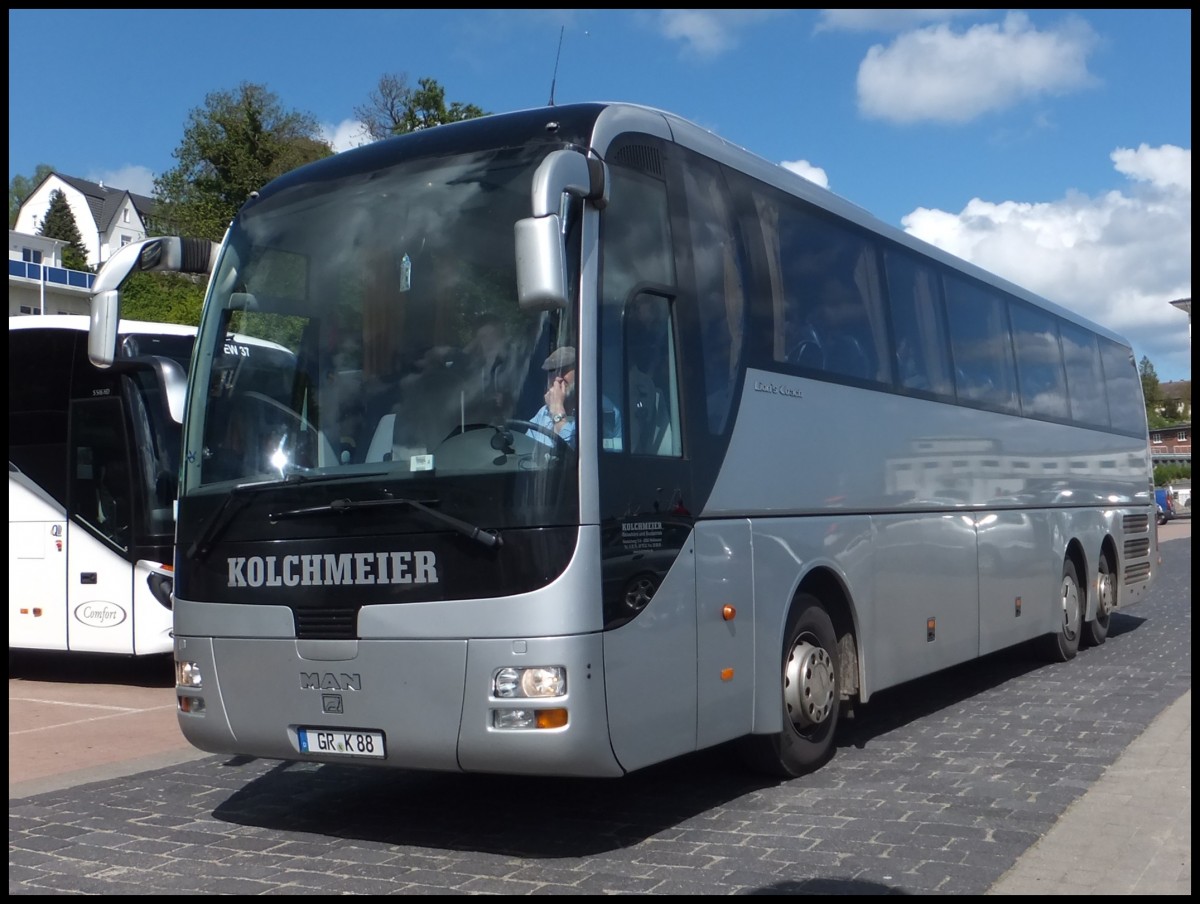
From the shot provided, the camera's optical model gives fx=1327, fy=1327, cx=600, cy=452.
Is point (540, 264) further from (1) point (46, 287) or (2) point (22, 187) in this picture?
(2) point (22, 187)

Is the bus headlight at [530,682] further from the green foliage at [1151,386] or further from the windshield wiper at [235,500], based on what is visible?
the green foliage at [1151,386]

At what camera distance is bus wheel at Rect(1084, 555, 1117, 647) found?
14680 mm

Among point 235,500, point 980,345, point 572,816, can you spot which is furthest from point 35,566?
point 980,345

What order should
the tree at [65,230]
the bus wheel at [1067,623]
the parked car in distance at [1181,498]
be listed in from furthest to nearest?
the tree at [65,230] < the parked car in distance at [1181,498] < the bus wheel at [1067,623]

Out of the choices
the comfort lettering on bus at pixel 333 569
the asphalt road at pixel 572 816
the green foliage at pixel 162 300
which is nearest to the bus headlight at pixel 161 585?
the asphalt road at pixel 572 816

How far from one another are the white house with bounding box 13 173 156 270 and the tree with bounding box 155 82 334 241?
1914 inches

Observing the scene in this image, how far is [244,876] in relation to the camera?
5.88 metres

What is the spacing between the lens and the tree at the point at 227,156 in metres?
60.5

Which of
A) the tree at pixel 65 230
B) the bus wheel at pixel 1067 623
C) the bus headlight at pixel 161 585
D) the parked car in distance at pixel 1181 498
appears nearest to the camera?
the bus headlight at pixel 161 585

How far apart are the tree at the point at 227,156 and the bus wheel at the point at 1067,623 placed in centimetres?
5052

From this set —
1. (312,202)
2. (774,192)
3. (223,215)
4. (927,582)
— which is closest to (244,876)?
(312,202)

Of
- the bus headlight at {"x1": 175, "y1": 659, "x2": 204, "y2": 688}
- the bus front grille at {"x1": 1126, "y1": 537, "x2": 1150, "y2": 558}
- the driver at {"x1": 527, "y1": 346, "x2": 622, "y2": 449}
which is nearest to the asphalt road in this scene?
the bus headlight at {"x1": 175, "y1": 659, "x2": 204, "y2": 688}

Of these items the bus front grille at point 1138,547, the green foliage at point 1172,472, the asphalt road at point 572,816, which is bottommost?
the asphalt road at point 572,816

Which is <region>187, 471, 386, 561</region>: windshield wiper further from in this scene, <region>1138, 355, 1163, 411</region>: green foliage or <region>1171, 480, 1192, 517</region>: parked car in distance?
<region>1138, 355, 1163, 411</region>: green foliage
